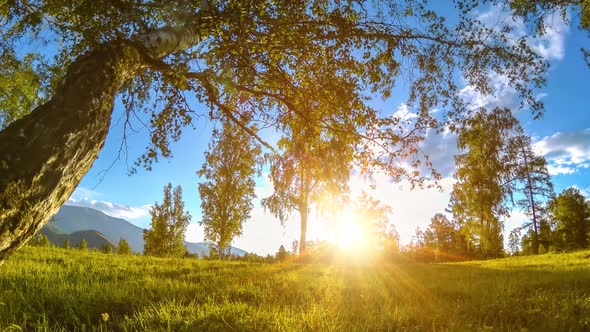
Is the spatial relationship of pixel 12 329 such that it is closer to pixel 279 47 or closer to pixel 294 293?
pixel 294 293

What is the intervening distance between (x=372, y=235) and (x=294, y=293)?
4149cm

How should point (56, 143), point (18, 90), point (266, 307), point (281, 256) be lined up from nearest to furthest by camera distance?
point (56, 143), point (266, 307), point (18, 90), point (281, 256)

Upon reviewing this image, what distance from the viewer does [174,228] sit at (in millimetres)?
44281

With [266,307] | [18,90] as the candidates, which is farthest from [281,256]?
[266,307]

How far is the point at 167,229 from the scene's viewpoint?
43.2 metres

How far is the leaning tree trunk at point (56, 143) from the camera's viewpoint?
2.65 metres

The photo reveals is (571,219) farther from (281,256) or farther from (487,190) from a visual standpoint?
(281,256)

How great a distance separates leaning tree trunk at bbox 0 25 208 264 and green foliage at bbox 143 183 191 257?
3900 centimetres

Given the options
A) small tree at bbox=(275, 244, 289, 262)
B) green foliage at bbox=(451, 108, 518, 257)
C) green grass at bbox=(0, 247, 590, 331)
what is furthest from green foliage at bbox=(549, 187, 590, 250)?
green grass at bbox=(0, 247, 590, 331)

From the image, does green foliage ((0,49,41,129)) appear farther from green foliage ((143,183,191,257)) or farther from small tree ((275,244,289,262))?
green foliage ((143,183,191,257))

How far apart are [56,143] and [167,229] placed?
43786mm

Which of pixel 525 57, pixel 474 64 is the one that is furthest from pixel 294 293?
pixel 525 57

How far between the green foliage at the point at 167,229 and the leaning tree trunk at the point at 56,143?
39.0 metres

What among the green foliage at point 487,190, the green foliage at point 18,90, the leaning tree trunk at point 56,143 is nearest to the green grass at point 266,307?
the leaning tree trunk at point 56,143
